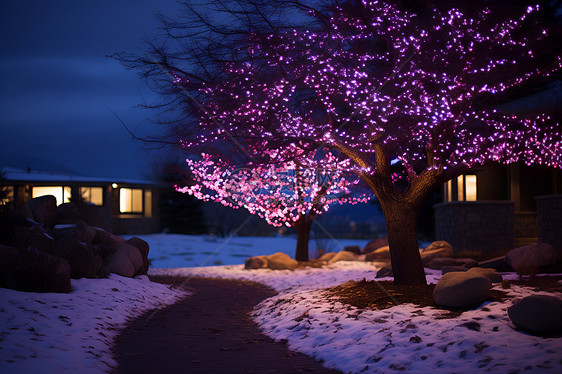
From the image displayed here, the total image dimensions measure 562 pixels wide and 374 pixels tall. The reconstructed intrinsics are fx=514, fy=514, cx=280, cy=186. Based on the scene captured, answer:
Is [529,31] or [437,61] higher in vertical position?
[529,31]

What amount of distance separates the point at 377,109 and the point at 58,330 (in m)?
5.66

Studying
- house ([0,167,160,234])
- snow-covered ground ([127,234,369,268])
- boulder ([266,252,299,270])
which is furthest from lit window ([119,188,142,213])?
boulder ([266,252,299,270])

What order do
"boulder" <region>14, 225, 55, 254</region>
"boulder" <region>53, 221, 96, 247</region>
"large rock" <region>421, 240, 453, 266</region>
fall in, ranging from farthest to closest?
"large rock" <region>421, 240, 453, 266</region>, "boulder" <region>53, 221, 96, 247</region>, "boulder" <region>14, 225, 55, 254</region>

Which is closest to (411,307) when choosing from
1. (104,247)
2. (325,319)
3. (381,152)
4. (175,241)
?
(325,319)

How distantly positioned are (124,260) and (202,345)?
5580 mm

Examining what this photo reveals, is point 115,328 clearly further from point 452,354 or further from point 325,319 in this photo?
point 452,354

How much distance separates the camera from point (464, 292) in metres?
6.99

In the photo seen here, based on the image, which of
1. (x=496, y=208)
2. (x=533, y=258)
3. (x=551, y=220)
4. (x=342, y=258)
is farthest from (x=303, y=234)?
(x=533, y=258)

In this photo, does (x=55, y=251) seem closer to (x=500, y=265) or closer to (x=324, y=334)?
(x=324, y=334)

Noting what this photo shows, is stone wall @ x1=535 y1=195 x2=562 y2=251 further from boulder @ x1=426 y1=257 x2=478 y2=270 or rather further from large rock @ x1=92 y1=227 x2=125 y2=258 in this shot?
large rock @ x1=92 y1=227 x2=125 y2=258

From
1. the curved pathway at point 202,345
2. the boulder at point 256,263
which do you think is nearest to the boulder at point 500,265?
the curved pathway at point 202,345

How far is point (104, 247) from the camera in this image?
1214cm

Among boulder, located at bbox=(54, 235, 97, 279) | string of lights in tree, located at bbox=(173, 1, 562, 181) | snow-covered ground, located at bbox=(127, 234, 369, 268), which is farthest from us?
snow-covered ground, located at bbox=(127, 234, 369, 268)

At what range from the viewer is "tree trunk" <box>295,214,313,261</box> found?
755 inches
